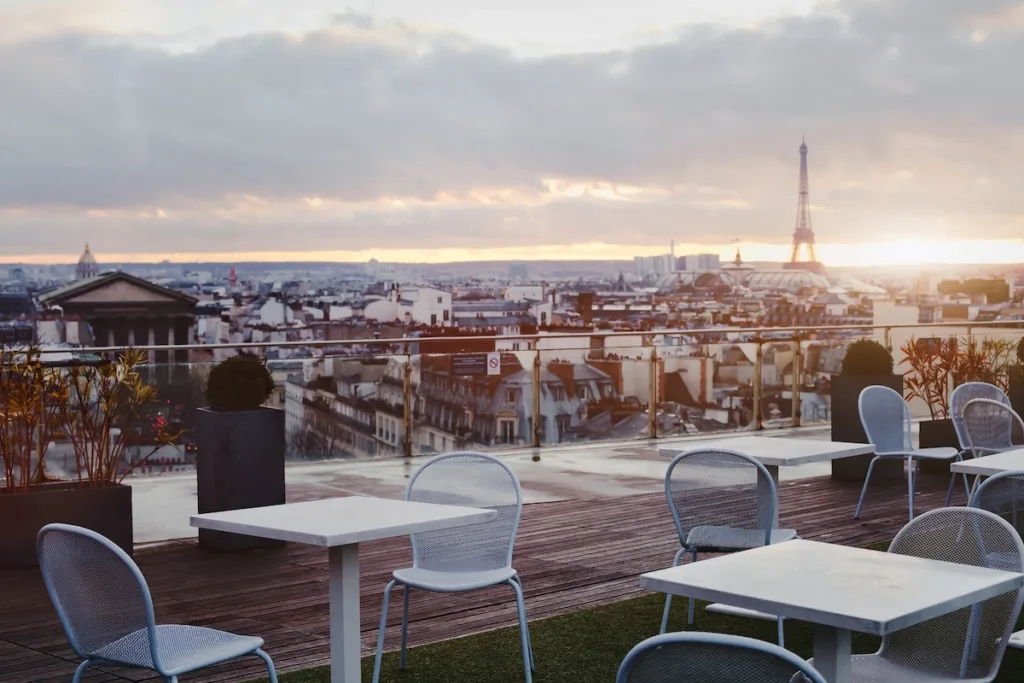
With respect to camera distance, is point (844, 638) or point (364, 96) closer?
point (844, 638)

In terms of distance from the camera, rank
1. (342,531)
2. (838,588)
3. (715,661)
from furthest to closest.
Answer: (342,531) < (838,588) < (715,661)

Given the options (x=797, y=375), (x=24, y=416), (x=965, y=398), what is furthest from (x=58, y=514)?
(x=797, y=375)

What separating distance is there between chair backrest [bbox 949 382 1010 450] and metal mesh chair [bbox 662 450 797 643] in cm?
289

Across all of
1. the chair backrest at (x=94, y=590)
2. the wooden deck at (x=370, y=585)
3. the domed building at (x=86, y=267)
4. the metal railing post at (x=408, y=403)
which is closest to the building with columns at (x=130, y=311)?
the domed building at (x=86, y=267)

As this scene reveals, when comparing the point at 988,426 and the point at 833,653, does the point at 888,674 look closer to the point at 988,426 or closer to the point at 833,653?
the point at 833,653

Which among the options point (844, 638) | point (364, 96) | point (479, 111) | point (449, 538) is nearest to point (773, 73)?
point (479, 111)

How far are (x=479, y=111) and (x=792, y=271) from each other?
26.4 feet

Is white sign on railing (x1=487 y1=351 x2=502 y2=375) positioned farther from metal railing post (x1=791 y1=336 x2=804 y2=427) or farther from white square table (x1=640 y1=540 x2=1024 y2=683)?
white square table (x1=640 y1=540 x2=1024 y2=683)

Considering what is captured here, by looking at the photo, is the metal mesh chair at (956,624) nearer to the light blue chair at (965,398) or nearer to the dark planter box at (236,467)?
the light blue chair at (965,398)

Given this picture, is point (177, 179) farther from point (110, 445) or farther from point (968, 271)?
point (110, 445)

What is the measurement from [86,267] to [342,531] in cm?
1631

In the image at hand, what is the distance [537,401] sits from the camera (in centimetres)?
1110

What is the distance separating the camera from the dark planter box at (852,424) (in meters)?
9.41

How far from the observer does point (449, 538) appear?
4660mm
